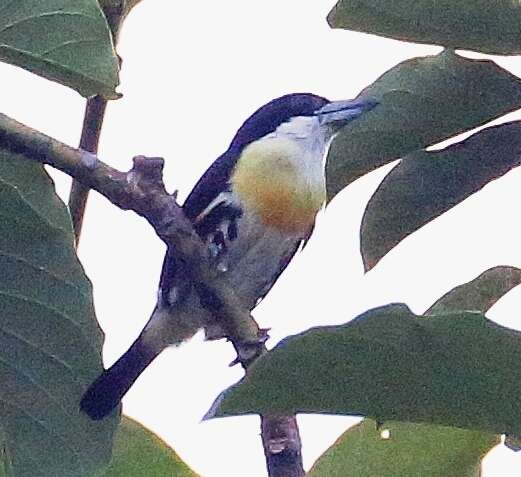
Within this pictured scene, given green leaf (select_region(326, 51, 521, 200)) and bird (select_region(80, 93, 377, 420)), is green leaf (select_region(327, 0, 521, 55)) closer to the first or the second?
green leaf (select_region(326, 51, 521, 200))

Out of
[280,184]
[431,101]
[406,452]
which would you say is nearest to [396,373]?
[406,452]

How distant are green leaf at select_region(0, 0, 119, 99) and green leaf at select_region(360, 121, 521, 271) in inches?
13.7

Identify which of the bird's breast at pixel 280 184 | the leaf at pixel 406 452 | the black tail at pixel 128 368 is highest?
the leaf at pixel 406 452

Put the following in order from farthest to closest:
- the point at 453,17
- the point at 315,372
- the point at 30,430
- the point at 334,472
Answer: the point at 30,430 < the point at 453,17 < the point at 334,472 < the point at 315,372

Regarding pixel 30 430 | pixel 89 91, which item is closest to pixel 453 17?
pixel 89 91

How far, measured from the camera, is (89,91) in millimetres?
1067

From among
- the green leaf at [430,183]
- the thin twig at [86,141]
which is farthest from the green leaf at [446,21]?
the thin twig at [86,141]

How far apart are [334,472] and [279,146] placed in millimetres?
1349

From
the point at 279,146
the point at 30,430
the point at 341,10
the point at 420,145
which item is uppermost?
the point at 341,10

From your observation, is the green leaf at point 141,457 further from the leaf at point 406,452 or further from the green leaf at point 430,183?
the green leaf at point 430,183

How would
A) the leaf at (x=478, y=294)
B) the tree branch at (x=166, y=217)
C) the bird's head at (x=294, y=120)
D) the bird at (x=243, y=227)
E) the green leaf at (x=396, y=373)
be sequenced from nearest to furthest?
the green leaf at (x=396, y=373) → the tree branch at (x=166, y=217) → the leaf at (x=478, y=294) → the bird at (x=243, y=227) → the bird's head at (x=294, y=120)

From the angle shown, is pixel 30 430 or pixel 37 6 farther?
pixel 30 430

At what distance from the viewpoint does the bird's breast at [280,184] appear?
6.90 feet

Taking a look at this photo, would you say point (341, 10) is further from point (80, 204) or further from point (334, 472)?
point (334, 472)
